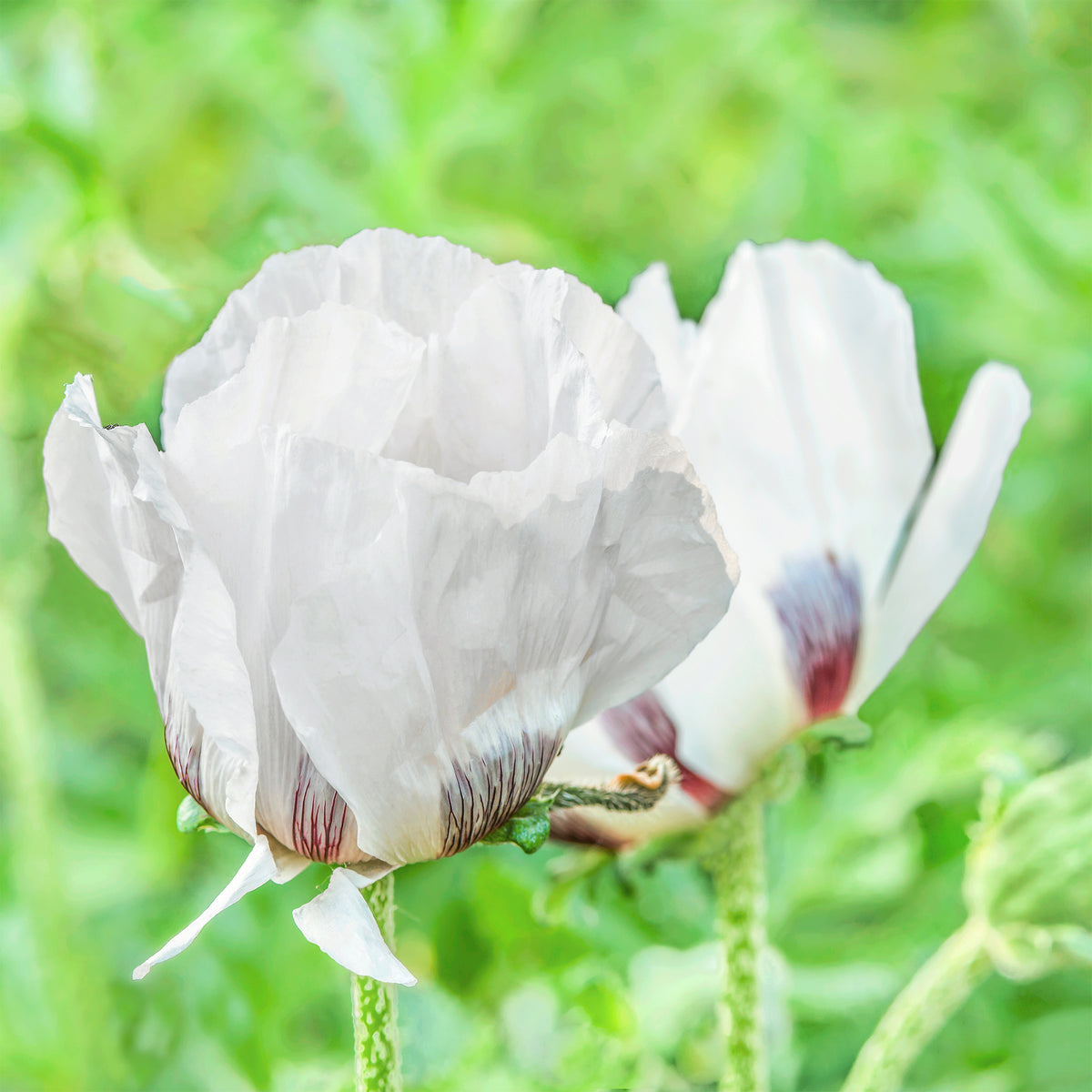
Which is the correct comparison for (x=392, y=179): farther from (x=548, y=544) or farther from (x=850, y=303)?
(x=548, y=544)

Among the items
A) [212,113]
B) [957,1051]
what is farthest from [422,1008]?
[212,113]

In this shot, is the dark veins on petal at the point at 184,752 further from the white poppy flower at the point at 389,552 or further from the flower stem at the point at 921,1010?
the flower stem at the point at 921,1010

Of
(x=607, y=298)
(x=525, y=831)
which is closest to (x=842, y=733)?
(x=525, y=831)

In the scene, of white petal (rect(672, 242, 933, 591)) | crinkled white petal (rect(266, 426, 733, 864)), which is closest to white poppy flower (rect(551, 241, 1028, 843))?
white petal (rect(672, 242, 933, 591))

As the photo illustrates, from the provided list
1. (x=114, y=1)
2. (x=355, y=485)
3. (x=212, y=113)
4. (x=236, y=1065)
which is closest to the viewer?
(x=355, y=485)

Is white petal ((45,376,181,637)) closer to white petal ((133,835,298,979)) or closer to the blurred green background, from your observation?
white petal ((133,835,298,979))

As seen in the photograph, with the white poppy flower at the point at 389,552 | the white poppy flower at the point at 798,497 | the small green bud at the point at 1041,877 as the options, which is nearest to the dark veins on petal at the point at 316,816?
the white poppy flower at the point at 389,552
